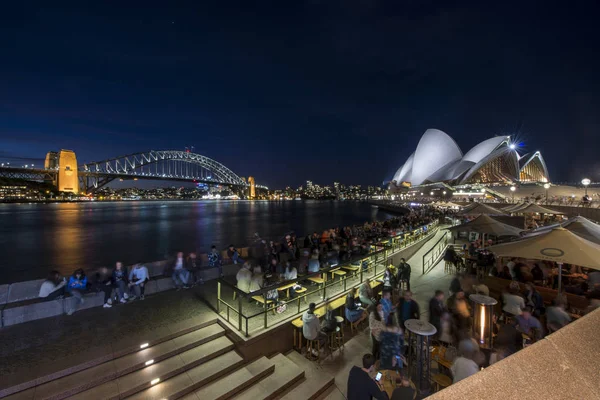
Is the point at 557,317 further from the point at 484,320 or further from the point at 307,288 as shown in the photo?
the point at 307,288

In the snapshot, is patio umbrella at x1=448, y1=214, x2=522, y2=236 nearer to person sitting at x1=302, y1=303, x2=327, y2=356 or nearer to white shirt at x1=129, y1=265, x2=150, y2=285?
person sitting at x1=302, y1=303, x2=327, y2=356

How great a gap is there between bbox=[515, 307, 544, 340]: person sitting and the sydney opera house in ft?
145

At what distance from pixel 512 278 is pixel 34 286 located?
1135cm

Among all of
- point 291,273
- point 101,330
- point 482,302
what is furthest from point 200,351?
point 482,302

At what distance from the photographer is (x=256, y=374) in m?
4.16

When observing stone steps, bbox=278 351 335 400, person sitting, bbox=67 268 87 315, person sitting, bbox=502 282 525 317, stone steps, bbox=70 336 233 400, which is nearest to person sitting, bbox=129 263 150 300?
person sitting, bbox=67 268 87 315

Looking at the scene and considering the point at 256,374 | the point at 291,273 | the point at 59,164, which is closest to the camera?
the point at 256,374

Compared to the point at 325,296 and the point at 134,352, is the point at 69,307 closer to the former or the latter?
the point at 134,352

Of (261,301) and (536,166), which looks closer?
(261,301)

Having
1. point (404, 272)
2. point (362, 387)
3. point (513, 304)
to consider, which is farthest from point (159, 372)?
point (513, 304)

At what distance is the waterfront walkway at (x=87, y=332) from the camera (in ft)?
12.6

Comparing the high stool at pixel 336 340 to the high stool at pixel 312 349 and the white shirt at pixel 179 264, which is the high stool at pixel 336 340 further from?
the white shirt at pixel 179 264

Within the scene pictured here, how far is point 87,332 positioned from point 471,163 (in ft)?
169

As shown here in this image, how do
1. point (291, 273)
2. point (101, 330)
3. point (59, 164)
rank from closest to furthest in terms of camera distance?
1. point (101, 330)
2. point (291, 273)
3. point (59, 164)
